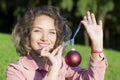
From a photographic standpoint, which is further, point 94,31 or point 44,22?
point 44,22

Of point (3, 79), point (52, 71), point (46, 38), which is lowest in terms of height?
point (3, 79)

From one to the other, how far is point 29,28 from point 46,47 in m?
0.37

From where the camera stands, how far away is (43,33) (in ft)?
14.8

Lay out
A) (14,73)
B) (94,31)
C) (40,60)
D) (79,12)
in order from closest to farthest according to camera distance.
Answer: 1. (94,31)
2. (14,73)
3. (40,60)
4. (79,12)

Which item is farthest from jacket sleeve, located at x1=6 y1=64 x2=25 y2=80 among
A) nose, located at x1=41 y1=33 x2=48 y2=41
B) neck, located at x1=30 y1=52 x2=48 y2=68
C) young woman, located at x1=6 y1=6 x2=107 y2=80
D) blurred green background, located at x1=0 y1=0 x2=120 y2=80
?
blurred green background, located at x1=0 y1=0 x2=120 y2=80

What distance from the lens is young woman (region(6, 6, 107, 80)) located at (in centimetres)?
437

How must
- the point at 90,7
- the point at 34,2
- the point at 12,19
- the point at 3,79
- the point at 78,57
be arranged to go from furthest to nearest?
1. the point at 12,19
2. the point at 34,2
3. the point at 90,7
4. the point at 3,79
5. the point at 78,57

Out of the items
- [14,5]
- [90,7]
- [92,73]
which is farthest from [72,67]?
[14,5]

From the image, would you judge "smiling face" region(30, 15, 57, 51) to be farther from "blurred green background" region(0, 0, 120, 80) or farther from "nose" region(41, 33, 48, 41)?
"blurred green background" region(0, 0, 120, 80)

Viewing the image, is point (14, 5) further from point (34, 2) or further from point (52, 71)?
point (52, 71)

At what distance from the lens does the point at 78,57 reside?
14.7 feet

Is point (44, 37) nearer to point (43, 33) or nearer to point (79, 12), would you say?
point (43, 33)

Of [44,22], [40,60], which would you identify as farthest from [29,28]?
[40,60]

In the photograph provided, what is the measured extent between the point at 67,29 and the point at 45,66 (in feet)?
1.72
